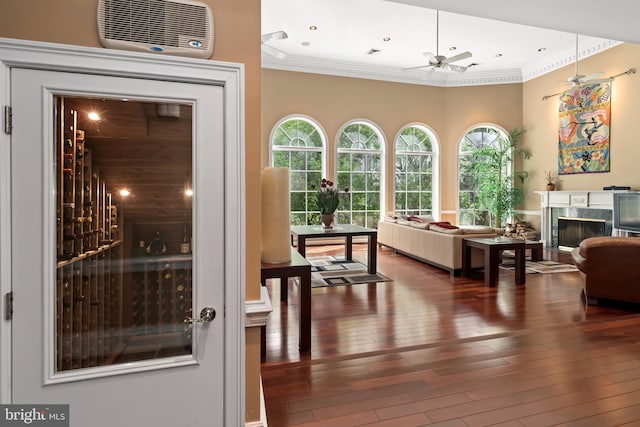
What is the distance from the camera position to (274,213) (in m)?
2.52

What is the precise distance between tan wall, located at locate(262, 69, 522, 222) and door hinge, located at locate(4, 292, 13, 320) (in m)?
6.47

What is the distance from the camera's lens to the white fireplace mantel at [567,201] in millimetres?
6559

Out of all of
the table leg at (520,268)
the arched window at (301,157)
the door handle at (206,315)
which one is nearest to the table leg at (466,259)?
the table leg at (520,268)

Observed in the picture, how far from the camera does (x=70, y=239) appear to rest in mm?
1489

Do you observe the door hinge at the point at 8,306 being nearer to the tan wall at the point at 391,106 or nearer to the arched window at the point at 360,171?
the tan wall at the point at 391,106

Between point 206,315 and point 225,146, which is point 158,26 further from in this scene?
point 206,315

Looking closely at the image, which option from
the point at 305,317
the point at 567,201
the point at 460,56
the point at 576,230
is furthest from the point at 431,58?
the point at 305,317

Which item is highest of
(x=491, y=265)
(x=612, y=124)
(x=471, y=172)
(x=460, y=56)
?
(x=460, y=56)

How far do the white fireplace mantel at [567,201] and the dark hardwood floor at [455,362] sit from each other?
3.39m

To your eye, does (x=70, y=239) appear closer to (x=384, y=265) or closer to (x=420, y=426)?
Result: (x=420, y=426)

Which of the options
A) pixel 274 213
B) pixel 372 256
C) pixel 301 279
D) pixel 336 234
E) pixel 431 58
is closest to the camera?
pixel 274 213

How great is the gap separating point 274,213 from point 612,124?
23.8 ft

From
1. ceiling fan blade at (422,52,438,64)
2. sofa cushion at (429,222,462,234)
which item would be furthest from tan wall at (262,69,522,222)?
sofa cushion at (429,222,462,234)

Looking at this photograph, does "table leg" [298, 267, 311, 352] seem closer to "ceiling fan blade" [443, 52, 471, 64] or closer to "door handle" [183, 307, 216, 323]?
"door handle" [183, 307, 216, 323]
